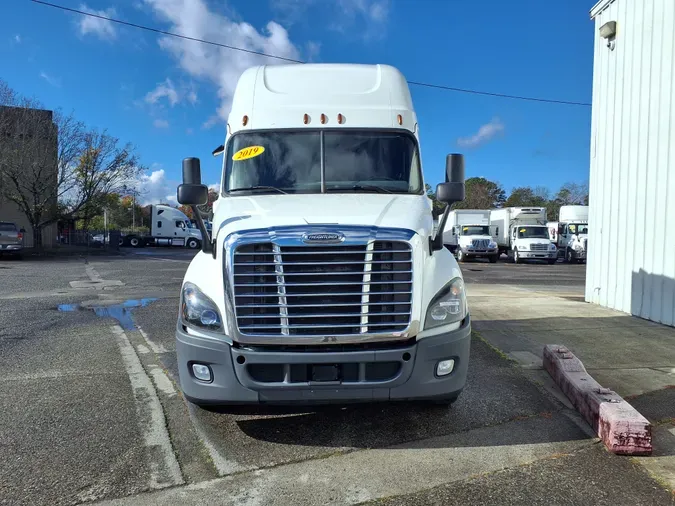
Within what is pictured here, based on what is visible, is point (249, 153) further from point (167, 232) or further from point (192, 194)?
point (167, 232)

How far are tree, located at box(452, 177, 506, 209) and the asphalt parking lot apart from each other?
59.4m

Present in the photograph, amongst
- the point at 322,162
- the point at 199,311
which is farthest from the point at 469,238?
the point at 199,311

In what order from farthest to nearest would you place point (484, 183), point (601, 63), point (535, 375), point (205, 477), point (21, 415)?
1. point (484, 183)
2. point (601, 63)
3. point (535, 375)
4. point (21, 415)
5. point (205, 477)

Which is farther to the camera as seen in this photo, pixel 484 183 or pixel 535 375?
pixel 484 183

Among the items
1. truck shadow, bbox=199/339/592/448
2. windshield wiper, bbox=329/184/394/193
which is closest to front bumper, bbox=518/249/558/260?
truck shadow, bbox=199/339/592/448

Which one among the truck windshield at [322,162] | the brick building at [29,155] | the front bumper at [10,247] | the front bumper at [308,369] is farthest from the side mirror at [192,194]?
the brick building at [29,155]

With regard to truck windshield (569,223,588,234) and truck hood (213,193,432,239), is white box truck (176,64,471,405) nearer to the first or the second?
truck hood (213,193,432,239)

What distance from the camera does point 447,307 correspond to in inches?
148

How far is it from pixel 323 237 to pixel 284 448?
162 centimetres

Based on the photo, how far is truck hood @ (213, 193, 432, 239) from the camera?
385 centimetres

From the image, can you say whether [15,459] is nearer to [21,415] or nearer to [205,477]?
[21,415]

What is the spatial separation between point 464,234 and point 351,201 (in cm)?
2651

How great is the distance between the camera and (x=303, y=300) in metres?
3.65

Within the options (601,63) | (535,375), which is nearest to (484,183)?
(601,63)
